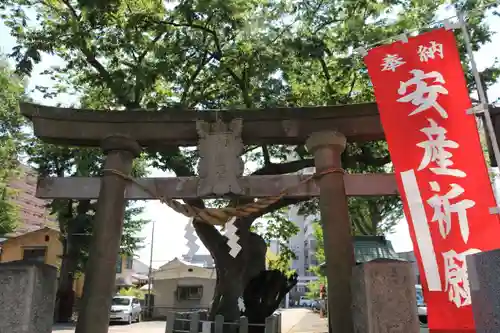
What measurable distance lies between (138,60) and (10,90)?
1056 centimetres

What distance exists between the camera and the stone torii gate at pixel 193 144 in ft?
20.9

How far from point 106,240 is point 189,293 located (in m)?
27.3

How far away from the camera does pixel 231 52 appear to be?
12344 mm

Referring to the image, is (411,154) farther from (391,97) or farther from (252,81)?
(252,81)

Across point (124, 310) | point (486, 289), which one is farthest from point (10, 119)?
point (486, 289)

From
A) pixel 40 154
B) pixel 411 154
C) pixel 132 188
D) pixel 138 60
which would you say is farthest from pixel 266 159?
pixel 40 154

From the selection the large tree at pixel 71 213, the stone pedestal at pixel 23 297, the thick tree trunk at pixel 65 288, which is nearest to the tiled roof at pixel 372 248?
the large tree at pixel 71 213

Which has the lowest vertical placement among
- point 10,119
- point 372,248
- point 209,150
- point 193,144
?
point 372,248

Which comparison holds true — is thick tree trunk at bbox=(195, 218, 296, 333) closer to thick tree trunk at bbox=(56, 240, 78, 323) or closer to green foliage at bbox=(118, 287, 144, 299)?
thick tree trunk at bbox=(56, 240, 78, 323)

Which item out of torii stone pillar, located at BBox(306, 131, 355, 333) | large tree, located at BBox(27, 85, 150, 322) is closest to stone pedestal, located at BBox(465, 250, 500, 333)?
torii stone pillar, located at BBox(306, 131, 355, 333)

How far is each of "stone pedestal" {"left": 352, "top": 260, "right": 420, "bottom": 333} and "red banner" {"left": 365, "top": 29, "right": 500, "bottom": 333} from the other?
7.5 inches

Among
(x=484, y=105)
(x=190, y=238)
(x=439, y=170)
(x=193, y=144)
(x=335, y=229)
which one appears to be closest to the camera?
(x=484, y=105)

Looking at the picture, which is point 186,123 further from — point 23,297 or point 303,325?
point 303,325

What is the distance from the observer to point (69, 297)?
949 inches
